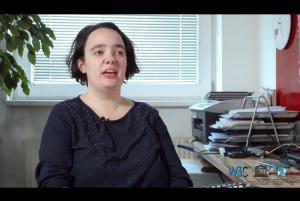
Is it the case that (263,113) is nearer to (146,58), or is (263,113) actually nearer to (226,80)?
(226,80)

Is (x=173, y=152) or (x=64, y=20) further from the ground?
(x=64, y=20)

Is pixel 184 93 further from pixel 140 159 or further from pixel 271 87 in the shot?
pixel 140 159

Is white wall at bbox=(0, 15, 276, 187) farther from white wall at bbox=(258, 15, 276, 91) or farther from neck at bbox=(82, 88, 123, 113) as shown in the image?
neck at bbox=(82, 88, 123, 113)

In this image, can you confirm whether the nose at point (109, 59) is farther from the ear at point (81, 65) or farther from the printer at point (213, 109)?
the printer at point (213, 109)

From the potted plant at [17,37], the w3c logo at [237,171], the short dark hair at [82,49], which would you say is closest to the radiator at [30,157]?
the potted plant at [17,37]

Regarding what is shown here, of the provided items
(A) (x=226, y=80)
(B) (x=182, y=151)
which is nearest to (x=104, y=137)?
(B) (x=182, y=151)

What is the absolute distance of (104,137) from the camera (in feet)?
3.13

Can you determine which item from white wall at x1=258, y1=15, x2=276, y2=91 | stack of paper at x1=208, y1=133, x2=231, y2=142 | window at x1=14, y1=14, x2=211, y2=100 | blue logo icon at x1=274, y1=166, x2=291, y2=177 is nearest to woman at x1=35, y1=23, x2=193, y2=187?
blue logo icon at x1=274, y1=166, x2=291, y2=177

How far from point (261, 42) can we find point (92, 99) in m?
1.71

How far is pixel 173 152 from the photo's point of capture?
1.04 meters

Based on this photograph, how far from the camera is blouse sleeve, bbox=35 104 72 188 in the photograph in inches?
32.8

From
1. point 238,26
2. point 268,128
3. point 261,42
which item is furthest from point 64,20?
point 268,128

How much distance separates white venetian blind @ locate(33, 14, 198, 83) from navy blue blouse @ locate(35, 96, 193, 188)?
1.57 m
